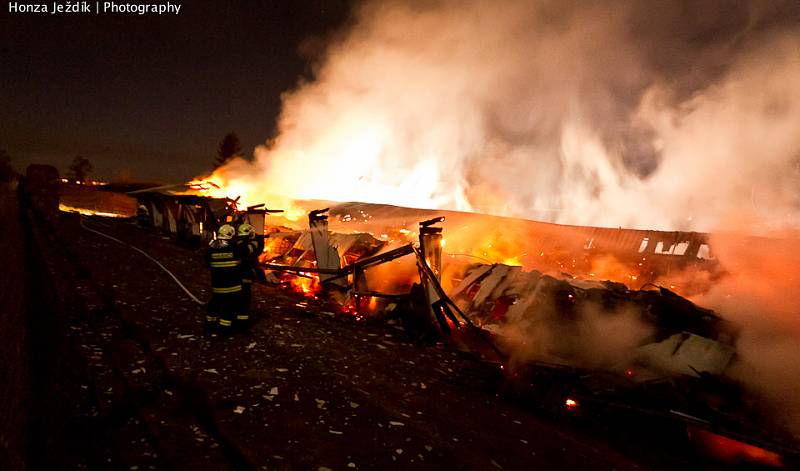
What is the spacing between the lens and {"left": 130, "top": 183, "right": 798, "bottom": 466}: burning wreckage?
17.8ft

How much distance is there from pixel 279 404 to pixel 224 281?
229cm

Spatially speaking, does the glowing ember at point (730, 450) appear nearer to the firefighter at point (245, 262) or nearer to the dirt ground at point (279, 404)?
the dirt ground at point (279, 404)

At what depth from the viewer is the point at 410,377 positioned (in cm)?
594

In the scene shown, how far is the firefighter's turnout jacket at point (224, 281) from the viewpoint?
573 centimetres

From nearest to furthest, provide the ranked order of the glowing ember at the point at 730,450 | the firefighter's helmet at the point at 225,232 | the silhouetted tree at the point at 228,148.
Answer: the glowing ember at the point at 730,450
the firefighter's helmet at the point at 225,232
the silhouetted tree at the point at 228,148

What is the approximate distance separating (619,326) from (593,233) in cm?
1210

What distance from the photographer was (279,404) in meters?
4.39

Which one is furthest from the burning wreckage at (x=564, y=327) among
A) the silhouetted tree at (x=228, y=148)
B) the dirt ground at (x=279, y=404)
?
the silhouetted tree at (x=228, y=148)

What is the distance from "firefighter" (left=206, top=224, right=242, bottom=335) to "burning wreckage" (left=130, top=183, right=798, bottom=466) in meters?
3.49

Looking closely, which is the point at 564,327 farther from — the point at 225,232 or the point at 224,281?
the point at 225,232

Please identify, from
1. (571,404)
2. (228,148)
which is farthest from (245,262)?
(228,148)

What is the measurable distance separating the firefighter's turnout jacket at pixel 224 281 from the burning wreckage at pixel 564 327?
3.49 metres

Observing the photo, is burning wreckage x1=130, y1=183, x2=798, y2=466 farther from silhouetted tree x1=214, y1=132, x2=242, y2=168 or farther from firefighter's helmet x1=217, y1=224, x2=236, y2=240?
silhouetted tree x1=214, y1=132, x2=242, y2=168

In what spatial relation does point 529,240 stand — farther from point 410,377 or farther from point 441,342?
point 410,377
